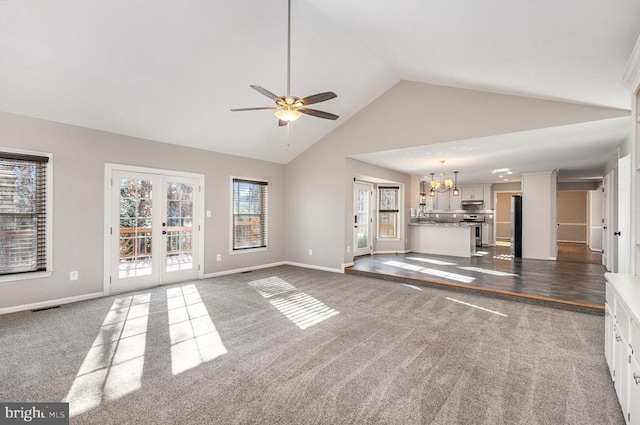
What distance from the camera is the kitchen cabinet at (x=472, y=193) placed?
1078 centimetres

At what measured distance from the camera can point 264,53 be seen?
13.1 feet

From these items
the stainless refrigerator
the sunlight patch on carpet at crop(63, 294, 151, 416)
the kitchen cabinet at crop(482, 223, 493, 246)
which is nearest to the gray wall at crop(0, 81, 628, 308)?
the sunlight patch on carpet at crop(63, 294, 151, 416)

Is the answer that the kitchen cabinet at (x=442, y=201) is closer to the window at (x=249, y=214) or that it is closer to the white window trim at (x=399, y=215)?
the white window trim at (x=399, y=215)

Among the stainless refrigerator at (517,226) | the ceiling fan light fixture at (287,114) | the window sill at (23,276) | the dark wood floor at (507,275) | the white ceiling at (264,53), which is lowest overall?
the dark wood floor at (507,275)

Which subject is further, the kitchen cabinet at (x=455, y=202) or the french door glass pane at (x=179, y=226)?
the kitchen cabinet at (x=455, y=202)

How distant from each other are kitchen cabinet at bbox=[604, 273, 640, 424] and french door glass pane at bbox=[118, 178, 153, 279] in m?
5.86

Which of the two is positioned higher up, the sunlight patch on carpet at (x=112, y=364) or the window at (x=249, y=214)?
the window at (x=249, y=214)

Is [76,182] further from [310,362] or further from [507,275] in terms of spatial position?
[507,275]

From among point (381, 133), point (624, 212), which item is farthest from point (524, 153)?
point (381, 133)

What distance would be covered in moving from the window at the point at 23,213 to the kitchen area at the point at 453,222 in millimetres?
7948

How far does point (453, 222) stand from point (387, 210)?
2.08m

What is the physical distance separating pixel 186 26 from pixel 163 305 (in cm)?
359

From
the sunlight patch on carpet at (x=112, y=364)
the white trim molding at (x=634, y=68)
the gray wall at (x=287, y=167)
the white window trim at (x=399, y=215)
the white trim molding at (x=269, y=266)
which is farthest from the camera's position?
the white window trim at (x=399, y=215)

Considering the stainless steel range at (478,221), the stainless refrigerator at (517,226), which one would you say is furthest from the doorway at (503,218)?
the stainless refrigerator at (517,226)
